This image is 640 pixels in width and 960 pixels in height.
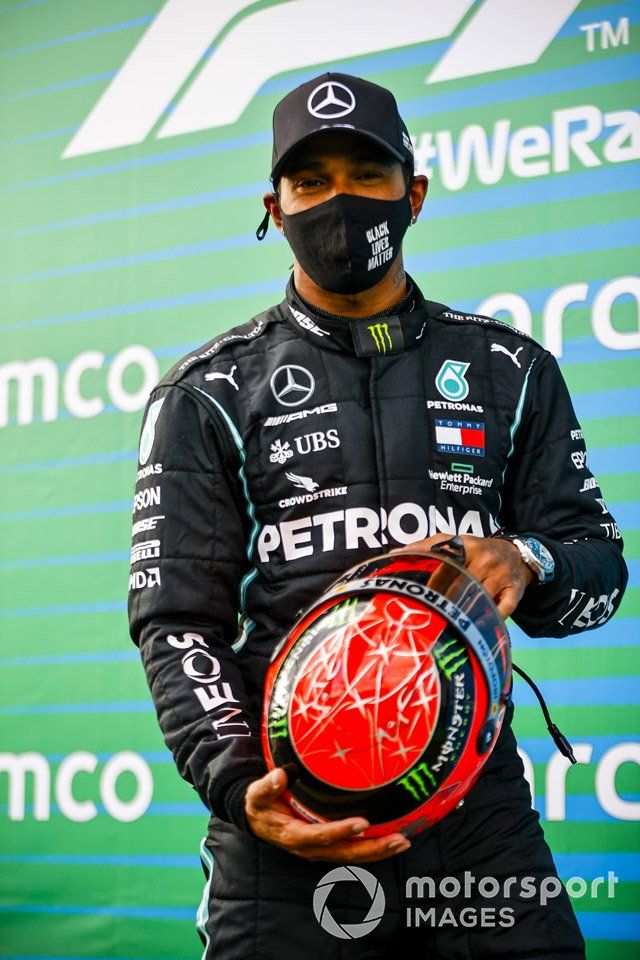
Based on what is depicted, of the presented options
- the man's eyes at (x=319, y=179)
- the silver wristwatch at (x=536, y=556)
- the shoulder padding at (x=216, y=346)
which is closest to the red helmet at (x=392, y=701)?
the silver wristwatch at (x=536, y=556)

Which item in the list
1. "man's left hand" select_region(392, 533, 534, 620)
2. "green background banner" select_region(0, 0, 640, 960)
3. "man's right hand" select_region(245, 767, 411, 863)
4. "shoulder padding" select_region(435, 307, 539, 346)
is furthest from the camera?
"green background banner" select_region(0, 0, 640, 960)

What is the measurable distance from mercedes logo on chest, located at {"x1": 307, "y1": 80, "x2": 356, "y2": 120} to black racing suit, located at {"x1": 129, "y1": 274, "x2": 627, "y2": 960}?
0.24 metres

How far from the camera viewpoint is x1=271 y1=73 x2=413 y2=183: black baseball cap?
135cm

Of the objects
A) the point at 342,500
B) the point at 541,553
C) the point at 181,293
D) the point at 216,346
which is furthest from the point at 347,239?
the point at 181,293

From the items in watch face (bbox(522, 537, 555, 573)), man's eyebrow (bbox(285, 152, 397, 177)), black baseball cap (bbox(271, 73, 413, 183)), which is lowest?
watch face (bbox(522, 537, 555, 573))

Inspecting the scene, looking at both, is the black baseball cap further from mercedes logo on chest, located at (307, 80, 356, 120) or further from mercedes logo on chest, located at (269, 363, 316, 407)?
mercedes logo on chest, located at (269, 363, 316, 407)

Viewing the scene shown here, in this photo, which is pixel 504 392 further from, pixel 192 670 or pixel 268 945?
pixel 268 945

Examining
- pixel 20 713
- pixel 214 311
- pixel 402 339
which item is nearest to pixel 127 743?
pixel 20 713

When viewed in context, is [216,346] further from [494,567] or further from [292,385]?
[494,567]

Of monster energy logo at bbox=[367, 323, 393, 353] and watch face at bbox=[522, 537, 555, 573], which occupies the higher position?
monster energy logo at bbox=[367, 323, 393, 353]

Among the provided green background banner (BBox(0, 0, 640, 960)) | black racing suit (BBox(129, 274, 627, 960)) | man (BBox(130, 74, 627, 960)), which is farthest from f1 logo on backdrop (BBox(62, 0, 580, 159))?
black racing suit (BBox(129, 274, 627, 960))

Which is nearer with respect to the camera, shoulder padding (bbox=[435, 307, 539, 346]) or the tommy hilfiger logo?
the tommy hilfiger logo

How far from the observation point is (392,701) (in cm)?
101

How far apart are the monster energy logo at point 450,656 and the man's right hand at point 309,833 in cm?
16
